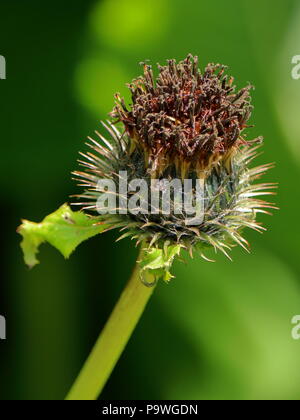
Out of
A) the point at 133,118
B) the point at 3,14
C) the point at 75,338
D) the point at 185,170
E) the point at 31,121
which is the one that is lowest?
the point at 75,338

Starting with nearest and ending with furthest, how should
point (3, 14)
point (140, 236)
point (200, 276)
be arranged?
point (140, 236) → point (200, 276) → point (3, 14)

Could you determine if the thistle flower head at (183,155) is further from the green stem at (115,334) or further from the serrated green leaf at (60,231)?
the green stem at (115,334)

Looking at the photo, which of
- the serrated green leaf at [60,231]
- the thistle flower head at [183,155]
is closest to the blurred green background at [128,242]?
the thistle flower head at [183,155]

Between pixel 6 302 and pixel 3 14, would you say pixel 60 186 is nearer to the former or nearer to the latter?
pixel 6 302

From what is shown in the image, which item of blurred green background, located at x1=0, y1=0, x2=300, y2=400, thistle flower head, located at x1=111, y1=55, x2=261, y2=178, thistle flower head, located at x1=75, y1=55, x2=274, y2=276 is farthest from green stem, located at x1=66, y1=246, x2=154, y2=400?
blurred green background, located at x1=0, y1=0, x2=300, y2=400

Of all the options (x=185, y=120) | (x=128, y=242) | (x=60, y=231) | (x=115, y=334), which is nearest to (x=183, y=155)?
(x=185, y=120)

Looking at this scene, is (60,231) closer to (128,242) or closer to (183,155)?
(183,155)

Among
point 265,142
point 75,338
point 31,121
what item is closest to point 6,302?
point 75,338
